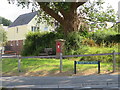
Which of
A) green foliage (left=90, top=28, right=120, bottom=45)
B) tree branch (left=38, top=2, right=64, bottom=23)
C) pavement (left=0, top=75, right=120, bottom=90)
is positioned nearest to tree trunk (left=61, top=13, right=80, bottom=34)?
tree branch (left=38, top=2, right=64, bottom=23)

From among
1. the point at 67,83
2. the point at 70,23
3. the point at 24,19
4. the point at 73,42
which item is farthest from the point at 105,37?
the point at 24,19

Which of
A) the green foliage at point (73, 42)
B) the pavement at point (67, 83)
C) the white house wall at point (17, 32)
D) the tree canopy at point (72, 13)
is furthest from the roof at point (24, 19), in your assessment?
the pavement at point (67, 83)

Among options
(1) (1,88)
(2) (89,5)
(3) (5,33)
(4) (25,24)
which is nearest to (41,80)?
(1) (1,88)

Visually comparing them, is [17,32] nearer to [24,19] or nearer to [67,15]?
[24,19]

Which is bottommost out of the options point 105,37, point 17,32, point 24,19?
point 105,37

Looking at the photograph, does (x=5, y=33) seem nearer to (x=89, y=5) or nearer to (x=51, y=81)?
(x=89, y=5)

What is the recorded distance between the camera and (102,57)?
13828 mm

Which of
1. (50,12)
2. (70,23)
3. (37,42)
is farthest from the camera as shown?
(37,42)

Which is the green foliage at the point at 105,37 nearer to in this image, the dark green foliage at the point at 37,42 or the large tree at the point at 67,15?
the large tree at the point at 67,15

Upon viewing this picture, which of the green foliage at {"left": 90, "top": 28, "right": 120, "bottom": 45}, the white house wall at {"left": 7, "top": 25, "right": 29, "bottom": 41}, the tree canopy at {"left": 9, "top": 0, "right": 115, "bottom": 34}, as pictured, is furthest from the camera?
the white house wall at {"left": 7, "top": 25, "right": 29, "bottom": 41}

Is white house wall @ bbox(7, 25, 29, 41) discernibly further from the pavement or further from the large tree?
the pavement

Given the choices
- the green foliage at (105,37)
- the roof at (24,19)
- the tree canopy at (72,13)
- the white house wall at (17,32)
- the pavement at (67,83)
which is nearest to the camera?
the pavement at (67,83)

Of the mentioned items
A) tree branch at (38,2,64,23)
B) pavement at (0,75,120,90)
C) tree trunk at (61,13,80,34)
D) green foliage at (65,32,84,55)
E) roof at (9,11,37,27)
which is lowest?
pavement at (0,75,120,90)

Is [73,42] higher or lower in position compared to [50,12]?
lower
